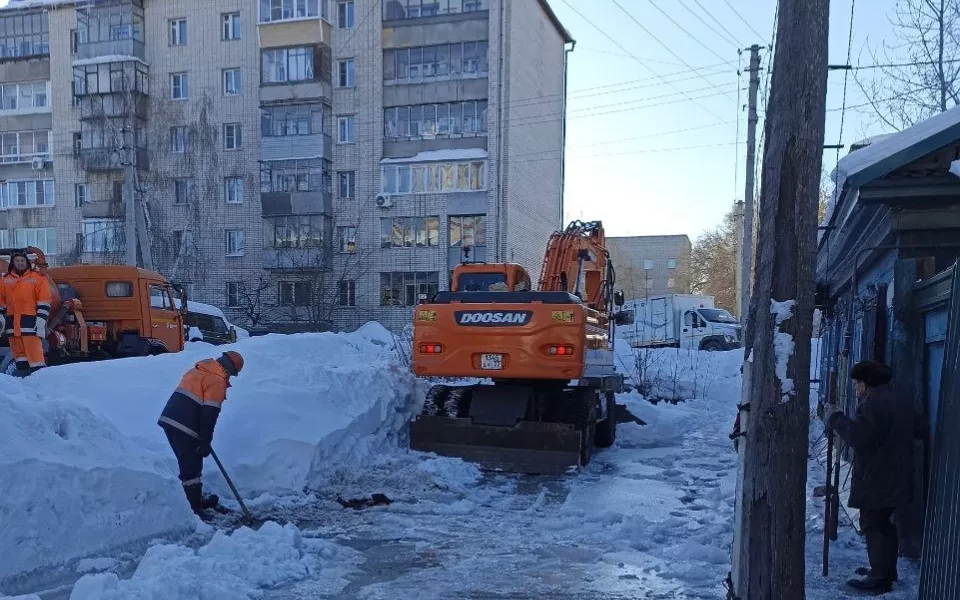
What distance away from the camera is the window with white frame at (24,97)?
148 ft

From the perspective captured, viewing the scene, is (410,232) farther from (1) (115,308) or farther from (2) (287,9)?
(1) (115,308)

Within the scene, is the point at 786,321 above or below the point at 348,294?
above

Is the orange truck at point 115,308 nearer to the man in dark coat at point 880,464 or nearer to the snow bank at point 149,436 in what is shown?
the snow bank at point 149,436

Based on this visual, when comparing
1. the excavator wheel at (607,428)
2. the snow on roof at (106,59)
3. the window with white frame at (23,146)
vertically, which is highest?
the snow on roof at (106,59)

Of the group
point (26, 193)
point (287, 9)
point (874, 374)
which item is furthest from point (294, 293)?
point (874, 374)

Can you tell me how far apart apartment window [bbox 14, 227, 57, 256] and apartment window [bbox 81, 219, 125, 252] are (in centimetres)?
256

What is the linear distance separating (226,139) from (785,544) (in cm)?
4144

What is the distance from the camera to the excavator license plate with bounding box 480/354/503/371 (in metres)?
10.6

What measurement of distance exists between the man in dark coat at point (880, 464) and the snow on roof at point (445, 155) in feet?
108

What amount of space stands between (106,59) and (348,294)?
17.8 m

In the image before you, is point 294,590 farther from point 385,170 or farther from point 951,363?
point 385,170

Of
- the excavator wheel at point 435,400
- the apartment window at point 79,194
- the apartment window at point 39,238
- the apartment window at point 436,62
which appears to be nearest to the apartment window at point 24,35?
the apartment window at point 79,194

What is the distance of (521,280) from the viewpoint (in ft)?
43.2

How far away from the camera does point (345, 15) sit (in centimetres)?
4012
